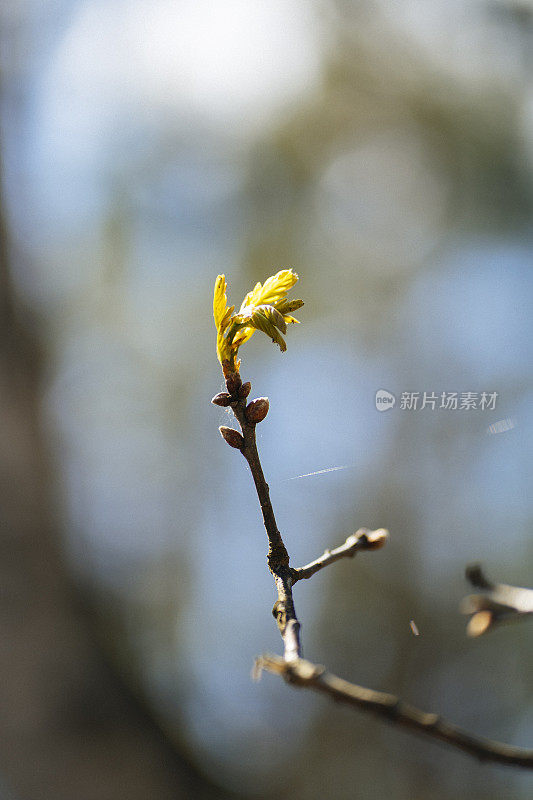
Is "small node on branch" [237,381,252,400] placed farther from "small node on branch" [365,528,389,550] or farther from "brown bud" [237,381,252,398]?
"small node on branch" [365,528,389,550]

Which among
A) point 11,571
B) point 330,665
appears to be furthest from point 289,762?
point 11,571

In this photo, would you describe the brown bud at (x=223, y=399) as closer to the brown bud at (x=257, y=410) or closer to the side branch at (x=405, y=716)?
the brown bud at (x=257, y=410)

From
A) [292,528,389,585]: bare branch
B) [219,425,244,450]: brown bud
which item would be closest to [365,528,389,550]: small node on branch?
[292,528,389,585]: bare branch

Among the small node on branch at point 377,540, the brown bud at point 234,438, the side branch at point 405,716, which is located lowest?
the side branch at point 405,716

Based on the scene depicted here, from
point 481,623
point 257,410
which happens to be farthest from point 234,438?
point 481,623

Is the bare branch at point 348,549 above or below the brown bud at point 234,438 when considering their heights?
below

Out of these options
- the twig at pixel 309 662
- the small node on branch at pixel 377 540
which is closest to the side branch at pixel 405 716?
the twig at pixel 309 662

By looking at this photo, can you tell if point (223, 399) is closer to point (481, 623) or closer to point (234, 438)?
point (234, 438)

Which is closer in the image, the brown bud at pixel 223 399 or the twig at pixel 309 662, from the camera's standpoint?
the twig at pixel 309 662
